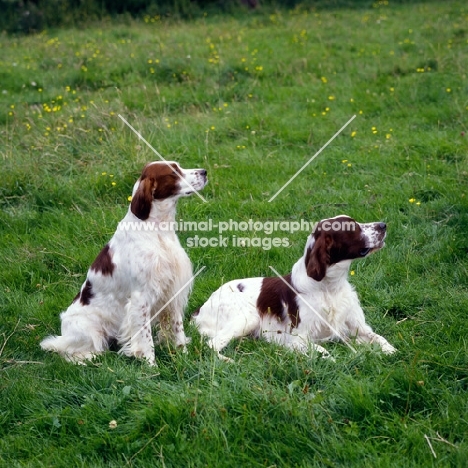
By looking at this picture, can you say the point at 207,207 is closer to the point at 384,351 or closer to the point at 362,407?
the point at 384,351

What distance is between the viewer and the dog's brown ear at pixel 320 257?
4.71 meters

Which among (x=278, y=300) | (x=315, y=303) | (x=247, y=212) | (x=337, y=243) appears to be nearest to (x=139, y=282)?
(x=278, y=300)

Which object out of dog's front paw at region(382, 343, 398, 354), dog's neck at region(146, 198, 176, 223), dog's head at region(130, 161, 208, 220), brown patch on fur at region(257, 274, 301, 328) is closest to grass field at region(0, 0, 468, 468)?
dog's front paw at region(382, 343, 398, 354)

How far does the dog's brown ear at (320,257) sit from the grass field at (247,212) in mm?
624

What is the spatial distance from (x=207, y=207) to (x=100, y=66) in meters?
5.34

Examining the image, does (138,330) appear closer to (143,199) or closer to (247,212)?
(143,199)

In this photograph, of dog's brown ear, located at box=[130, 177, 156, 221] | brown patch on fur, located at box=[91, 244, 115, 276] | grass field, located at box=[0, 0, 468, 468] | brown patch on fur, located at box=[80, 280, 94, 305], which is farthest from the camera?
brown patch on fur, located at box=[80, 280, 94, 305]

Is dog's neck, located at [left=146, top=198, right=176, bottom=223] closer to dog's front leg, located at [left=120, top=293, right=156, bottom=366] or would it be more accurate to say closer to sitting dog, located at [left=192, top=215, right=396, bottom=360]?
dog's front leg, located at [left=120, top=293, right=156, bottom=366]

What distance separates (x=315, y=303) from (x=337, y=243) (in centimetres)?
44

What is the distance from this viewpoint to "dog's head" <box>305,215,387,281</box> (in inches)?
186

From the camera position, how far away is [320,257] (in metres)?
4.70

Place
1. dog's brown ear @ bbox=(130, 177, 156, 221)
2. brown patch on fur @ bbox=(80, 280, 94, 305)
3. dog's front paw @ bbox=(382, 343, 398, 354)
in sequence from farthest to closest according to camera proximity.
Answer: brown patch on fur @ bbox=(80, 280, 94, 305), dog's brown ear @ bbox=(130, 177, 156, 221), dog's front paw @ bbox=(382, 343, 398, 354)

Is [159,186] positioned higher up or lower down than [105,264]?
higher up

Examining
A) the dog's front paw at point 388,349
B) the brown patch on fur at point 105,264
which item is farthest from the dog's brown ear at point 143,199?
the dog's front paw at point 388,349
